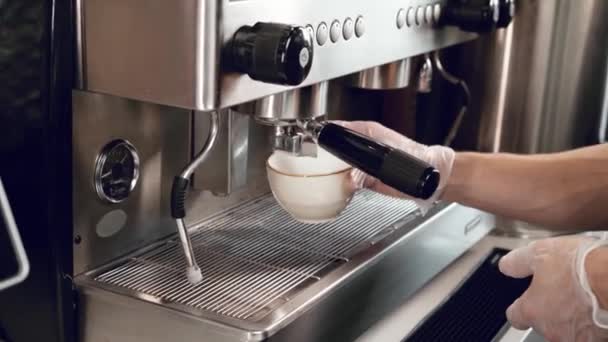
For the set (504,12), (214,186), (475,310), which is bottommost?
(475,310)

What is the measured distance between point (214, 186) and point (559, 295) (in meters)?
0.31

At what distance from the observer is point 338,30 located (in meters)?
0.70

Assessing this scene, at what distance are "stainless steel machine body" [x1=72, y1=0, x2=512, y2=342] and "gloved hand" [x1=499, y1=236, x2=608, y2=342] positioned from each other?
135 millimetres

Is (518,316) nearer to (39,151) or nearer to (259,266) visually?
(259,266)

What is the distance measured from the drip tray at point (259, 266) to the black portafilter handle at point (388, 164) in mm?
108

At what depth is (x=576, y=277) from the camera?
27.1 inches

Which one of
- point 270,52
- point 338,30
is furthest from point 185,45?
point 338,30

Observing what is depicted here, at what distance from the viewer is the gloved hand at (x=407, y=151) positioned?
88 cm

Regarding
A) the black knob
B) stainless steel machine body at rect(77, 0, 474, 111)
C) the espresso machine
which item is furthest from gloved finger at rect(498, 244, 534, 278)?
the black knob

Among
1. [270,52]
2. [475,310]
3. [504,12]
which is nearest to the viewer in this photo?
[270,52]

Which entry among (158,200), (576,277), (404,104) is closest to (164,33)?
(158,200)

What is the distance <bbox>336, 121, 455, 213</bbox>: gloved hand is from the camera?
34.7 inches

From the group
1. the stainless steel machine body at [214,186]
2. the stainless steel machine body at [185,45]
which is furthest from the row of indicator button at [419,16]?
the stainless steel machine body at [185,45]

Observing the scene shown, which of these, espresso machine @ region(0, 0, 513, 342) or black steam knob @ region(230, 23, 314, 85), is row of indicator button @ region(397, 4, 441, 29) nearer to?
espresso machine @ region(0, 0, 513, 342)
